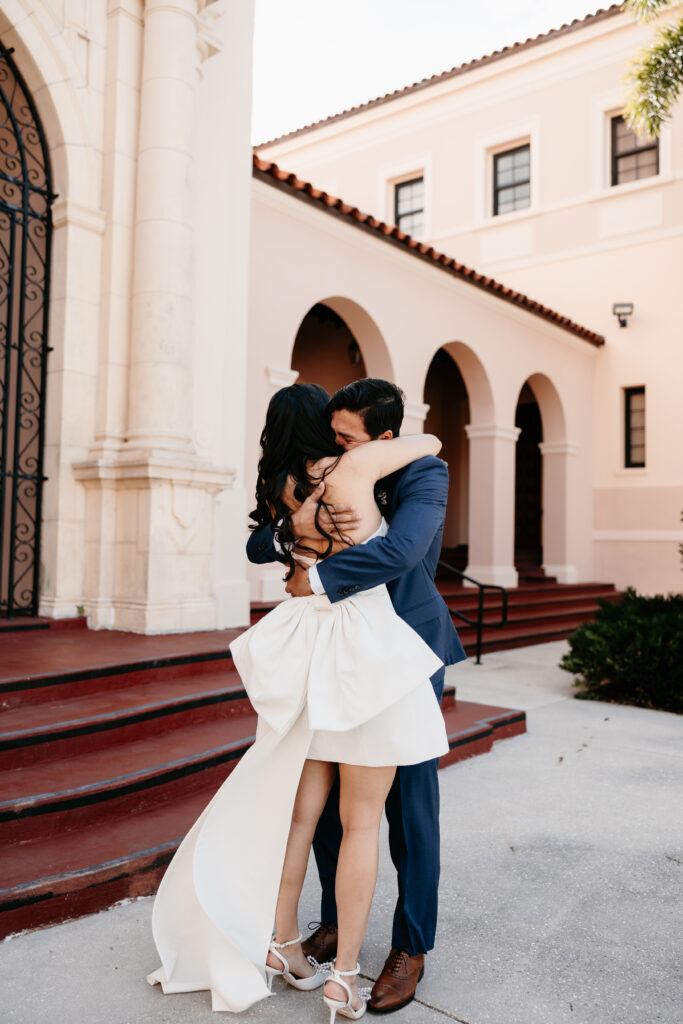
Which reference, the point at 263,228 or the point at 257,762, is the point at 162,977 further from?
the point at 263,228

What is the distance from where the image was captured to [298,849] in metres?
2.45

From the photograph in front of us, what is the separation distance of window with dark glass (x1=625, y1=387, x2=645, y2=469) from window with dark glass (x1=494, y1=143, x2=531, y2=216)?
436cm

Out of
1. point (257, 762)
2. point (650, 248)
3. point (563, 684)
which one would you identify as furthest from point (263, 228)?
point (650, 248)

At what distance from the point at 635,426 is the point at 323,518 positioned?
13.5m

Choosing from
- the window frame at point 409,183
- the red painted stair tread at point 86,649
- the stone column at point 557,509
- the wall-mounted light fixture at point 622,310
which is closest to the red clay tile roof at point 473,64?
the window frame at point 409,183

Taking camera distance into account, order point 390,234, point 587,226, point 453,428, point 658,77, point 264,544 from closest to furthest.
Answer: point 264,544 → point 390,234 → point 658,77 → point 587,226 → point 453,428

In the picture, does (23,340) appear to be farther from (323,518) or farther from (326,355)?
(326,355)

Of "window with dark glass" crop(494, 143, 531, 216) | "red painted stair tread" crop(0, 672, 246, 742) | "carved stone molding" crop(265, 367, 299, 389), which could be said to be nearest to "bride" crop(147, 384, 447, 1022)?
"red painted stair tread" crop(0, 672, 246, 742)

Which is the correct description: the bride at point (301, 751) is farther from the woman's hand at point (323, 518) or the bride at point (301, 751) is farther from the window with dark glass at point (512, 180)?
the window with dark glass at point (512, 180)

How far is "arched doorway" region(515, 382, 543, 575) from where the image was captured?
15.6m

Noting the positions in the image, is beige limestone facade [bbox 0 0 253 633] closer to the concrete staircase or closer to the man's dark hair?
the concrete staircase

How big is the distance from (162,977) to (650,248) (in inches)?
575

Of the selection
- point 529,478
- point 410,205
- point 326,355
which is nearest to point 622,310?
point 529,478

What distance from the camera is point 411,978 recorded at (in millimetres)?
2424
